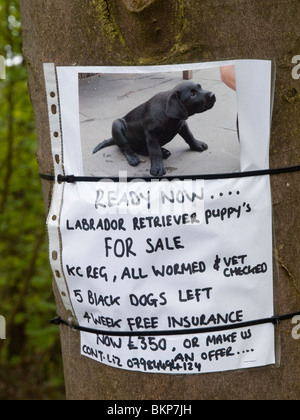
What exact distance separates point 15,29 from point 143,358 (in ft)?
10.2

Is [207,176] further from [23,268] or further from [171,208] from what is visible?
[23,268]

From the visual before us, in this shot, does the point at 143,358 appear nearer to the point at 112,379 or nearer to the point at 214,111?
the point at 112,379

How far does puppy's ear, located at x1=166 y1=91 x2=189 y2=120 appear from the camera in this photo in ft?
5.44

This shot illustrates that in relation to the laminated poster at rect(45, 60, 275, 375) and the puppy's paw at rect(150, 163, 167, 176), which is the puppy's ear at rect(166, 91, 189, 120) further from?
the puppy's paw at rect(150, 163, 167, 176)

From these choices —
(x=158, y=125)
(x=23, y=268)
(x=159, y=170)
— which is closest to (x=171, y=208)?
(x=159, y=170)

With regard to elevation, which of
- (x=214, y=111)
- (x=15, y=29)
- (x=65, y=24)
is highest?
(x=15, y=29)

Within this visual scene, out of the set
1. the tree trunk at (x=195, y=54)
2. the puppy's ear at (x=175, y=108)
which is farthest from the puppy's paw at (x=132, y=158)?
the tree trunk at (x=195, y=54)

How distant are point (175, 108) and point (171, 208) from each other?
29 cm

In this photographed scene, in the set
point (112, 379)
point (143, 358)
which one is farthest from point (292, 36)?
point (112, 379)

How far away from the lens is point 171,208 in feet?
5.47

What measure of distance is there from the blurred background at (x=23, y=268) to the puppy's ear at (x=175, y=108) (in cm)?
307

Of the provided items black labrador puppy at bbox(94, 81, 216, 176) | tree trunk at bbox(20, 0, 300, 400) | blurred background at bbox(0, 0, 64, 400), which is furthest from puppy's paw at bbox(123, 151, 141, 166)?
blurred background at bbox(0, 0, 64, 400)

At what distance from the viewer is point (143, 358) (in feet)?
5.84

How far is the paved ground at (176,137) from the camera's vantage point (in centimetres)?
164
